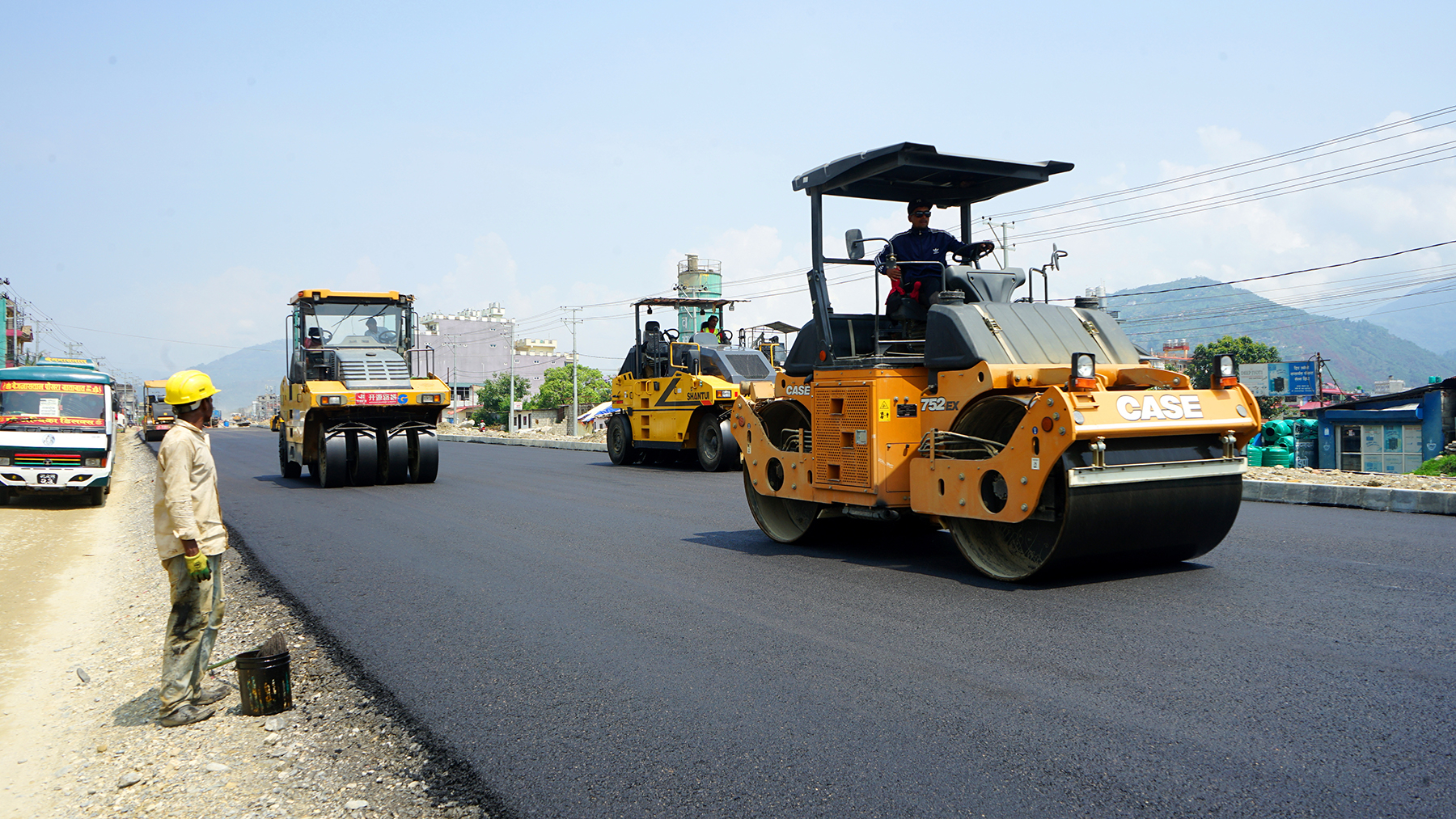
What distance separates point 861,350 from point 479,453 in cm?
1947

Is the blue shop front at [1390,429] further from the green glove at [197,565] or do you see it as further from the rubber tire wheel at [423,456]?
the green glove at [197,565]

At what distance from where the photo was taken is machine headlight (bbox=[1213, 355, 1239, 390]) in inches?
257

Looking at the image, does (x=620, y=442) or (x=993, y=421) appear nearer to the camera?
(x=993, y=421)

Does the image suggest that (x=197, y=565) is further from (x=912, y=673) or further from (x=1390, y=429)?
(x=1390, y=429)

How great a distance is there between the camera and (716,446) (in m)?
17.3

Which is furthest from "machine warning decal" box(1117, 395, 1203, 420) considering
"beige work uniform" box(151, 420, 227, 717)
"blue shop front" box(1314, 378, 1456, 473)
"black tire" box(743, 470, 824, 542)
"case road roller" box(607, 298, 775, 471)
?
"blue shop front" box(1314, 378, 1456, 473)

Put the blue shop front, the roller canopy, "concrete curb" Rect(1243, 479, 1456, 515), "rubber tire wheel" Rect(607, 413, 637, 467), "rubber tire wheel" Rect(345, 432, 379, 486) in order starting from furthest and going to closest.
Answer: the blue shop front < "rubber tire wheel" Rect(607, 413, 637, 467) < "rubber tire wheel" Rect(345, 432, 379, 486) < "concrete curb" Rect(1243, 479, 1456, 515) < the roller canopy

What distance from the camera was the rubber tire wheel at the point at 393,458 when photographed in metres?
15.3

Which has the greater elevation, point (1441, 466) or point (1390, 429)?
point (1390, 429)

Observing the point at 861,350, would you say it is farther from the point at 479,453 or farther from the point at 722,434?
the point at 479,453

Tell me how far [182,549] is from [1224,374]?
6.09 m

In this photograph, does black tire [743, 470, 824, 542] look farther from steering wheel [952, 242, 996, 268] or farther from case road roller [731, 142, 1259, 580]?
steering wheel [952, 242, 996, 268]

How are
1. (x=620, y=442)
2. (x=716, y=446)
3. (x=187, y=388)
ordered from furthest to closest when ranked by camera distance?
(x=620, y=442) → (x=716, y=446) → (x=187, y=388)

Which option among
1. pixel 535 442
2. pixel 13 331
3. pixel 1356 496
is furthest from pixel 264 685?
pixel 13 331
